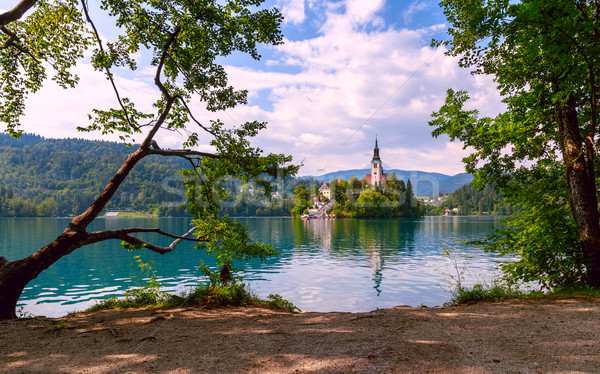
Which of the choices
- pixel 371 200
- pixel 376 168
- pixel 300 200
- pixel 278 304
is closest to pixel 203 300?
pixel 278 304

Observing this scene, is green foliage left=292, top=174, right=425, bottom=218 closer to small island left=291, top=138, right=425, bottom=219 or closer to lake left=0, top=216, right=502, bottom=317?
small island left=291, top=138, right=425, bottom=219

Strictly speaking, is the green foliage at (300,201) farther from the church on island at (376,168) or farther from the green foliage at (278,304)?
the green foliage at (278,304)

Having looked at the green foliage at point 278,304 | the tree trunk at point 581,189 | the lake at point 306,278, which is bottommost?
the lake at point 306,278

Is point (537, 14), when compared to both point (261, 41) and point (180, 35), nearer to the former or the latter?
point (261, 41)

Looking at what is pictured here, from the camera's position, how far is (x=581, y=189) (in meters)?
8.69

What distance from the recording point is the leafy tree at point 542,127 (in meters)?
6.88

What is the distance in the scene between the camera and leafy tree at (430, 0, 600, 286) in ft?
22.6

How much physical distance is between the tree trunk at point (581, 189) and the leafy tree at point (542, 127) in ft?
0.07

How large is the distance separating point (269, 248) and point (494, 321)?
5.75 meters

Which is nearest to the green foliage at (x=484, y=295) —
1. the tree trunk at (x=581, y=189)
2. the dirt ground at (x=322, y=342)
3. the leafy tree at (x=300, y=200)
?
the dirt ground at (x=322, y=342)

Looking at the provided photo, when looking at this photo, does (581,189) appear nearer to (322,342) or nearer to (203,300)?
(322,342)

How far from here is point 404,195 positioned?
129875 mm

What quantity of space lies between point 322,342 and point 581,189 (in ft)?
28.3

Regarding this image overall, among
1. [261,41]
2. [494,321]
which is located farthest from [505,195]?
[261,41]
